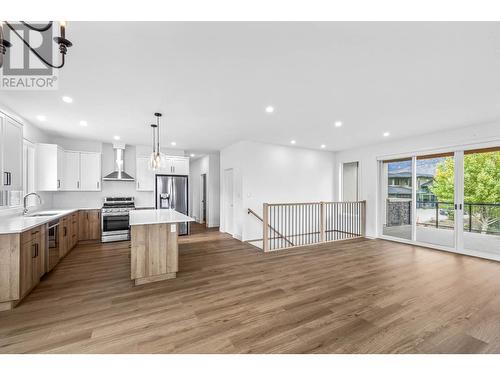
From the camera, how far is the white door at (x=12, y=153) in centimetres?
297

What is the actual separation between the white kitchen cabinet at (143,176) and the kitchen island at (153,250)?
3.37 meters

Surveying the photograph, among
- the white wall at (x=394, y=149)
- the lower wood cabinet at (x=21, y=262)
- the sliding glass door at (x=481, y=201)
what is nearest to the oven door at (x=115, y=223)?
the lower wood cabinet at (x=21, y=262)

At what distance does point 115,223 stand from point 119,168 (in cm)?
159

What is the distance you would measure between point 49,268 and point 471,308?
5.92 m

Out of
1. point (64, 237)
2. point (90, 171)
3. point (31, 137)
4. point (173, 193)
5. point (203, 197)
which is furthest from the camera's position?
point (203, 197)

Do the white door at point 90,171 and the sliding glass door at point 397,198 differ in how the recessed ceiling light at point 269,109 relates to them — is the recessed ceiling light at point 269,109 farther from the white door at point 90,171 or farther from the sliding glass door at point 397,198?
the white door at point 90,171

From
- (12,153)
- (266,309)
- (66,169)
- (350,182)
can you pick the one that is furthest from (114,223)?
(350,182)

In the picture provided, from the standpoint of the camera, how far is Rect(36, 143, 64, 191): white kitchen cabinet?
4652 mm

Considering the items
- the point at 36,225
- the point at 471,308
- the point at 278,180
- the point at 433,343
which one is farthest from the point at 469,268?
the point at 36,225

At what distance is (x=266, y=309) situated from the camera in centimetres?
242

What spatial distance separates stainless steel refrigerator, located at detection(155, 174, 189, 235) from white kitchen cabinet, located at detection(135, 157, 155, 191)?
0.21m

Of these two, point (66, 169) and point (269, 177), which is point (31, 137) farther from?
point (269, 177)

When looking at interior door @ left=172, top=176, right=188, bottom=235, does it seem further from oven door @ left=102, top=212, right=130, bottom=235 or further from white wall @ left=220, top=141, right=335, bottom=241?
oven door @ left=102, top=212, right=130, bottom=235

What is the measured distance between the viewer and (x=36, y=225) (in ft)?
9.41
